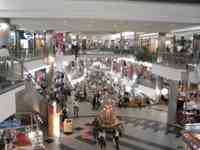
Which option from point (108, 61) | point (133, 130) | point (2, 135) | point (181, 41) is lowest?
point (133, 130)

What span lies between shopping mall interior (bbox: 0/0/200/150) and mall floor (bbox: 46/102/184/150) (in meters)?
0.05

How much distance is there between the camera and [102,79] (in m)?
28.2

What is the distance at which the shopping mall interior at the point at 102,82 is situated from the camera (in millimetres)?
9664

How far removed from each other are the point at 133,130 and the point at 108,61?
18.0m

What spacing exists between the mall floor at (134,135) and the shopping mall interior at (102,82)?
0.18 ft

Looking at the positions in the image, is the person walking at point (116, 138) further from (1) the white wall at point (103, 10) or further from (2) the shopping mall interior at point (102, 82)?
(1) the white wall at point (103, 10)

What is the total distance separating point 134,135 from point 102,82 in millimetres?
12358

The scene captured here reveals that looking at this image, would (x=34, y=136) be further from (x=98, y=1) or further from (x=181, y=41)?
(x=181, y=41)

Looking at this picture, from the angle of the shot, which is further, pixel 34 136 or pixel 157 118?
pixel 157 118

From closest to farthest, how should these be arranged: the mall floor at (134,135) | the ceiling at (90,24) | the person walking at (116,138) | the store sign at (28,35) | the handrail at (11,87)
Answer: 1. the handrail at (11,87)
2. the ceiling at (90,24)
3. the person walking at (116,138)
4. the mall floor at (134,135)
5. the store sign at (28,35)

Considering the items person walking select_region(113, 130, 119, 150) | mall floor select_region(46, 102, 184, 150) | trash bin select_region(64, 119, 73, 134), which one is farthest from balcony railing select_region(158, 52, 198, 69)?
trash bin select_region(64, 119, 73, 134)

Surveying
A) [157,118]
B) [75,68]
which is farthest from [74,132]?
[75,68]

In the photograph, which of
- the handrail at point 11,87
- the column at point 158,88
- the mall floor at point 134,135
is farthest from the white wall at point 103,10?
the column at point 158,88

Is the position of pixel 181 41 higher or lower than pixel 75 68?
higher
